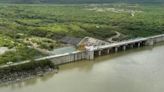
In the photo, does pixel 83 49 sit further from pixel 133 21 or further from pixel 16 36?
pixel 133 21

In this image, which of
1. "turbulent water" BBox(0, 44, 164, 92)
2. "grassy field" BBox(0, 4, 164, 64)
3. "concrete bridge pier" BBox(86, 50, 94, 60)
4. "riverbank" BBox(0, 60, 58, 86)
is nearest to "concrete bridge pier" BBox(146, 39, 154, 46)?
"grassy field" BBox(0, 4, 164, 64)

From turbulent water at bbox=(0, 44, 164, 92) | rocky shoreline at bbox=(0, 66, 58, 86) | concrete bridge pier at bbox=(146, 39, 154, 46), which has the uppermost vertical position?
rocky shoreline at bbox=(0, 66, 58, 86)

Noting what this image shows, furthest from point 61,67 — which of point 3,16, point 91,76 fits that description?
point 3,16

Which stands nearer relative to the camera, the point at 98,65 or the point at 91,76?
the point at 91,76

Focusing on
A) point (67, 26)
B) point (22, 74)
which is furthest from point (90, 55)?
point (67, 26)

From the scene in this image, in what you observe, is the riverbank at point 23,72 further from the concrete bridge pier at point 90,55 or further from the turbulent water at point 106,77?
the concrete bridge pier at point 90,55

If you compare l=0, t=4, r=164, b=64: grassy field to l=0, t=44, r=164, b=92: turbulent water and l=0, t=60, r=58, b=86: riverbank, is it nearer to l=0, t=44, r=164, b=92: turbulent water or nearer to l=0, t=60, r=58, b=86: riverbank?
l=0, t=60, r=58, b=86: riverbank

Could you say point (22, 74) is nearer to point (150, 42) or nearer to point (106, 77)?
point (106, 77)
